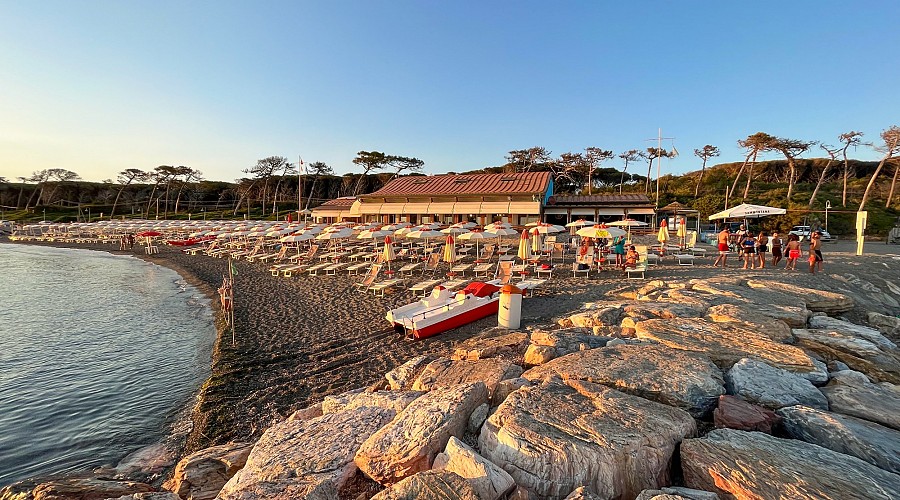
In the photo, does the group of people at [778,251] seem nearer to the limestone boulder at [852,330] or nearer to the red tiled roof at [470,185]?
the limestone boulder at [852,330]

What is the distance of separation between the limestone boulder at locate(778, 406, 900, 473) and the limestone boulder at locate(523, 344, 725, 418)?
58cm

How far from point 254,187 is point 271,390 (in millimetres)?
62201

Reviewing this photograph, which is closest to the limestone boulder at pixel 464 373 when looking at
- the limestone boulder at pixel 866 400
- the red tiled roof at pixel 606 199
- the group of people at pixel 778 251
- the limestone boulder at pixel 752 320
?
the limestone boulder at pixel 866 400

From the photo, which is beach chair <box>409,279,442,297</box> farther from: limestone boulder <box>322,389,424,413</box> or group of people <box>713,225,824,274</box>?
group of people <box>713,225,824,274</box>

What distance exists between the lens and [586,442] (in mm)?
2895

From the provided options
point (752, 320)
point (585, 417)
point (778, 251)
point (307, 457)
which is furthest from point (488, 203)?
point (307, 457)

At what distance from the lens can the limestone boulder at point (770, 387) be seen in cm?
365

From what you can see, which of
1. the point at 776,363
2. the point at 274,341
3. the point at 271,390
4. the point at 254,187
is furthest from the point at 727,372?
the point at 254,187

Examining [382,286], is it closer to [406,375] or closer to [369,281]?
[369,281]

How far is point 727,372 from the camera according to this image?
13.9ft

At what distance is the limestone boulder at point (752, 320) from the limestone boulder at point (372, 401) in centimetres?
496

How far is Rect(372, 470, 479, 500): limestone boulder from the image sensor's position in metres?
2.46

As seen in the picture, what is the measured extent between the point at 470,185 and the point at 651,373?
99.8ft

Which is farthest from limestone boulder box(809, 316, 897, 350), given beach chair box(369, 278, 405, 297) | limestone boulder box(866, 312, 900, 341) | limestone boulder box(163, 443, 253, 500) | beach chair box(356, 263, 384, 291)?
beach chair box(356, 263, 384, 291)
